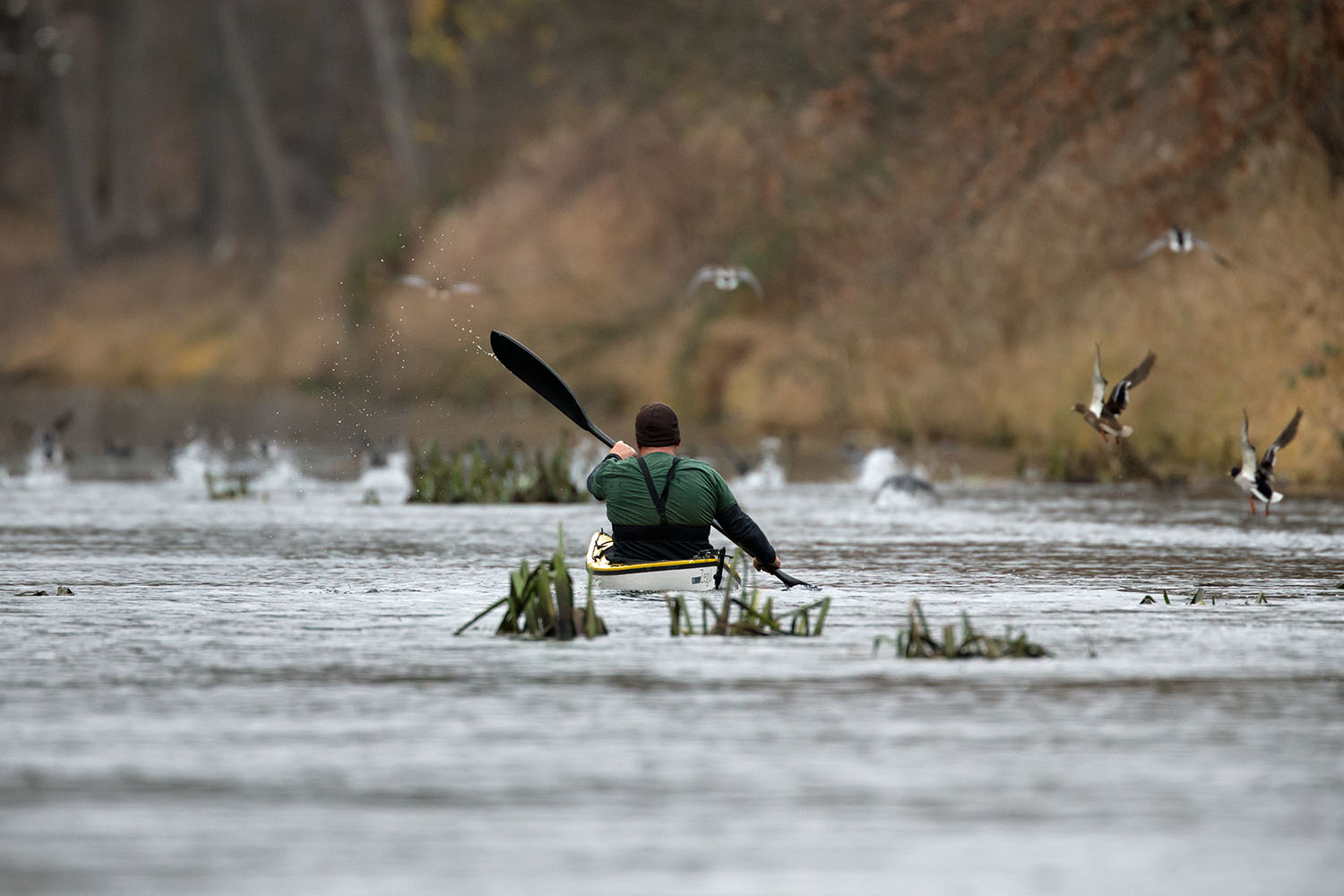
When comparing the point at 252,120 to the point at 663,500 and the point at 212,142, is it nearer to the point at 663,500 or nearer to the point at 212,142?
the point at 212,142

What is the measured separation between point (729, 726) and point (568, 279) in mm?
32031

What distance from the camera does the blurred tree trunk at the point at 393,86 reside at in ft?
189

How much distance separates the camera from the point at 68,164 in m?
64.8

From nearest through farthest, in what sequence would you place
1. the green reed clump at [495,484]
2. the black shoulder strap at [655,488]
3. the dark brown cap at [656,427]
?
the black shoulder strap at [655,488] < the dark brown cap at [656,427] < the green reed clump at [495,484]

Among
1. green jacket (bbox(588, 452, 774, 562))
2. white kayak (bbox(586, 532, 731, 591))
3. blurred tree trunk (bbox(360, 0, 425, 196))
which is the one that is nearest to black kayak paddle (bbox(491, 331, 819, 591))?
white kayak (bbox(586, 532, 731, 591))

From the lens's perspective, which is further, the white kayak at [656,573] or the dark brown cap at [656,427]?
the white kayak at [656,573]

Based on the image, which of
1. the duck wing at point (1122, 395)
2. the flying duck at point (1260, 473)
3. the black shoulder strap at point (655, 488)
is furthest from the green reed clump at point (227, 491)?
the black shoulder strap at point (655, 488)

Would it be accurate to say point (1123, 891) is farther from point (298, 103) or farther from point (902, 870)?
point (298, 103)

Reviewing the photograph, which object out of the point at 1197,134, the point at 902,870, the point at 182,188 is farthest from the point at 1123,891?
the point at 182,188

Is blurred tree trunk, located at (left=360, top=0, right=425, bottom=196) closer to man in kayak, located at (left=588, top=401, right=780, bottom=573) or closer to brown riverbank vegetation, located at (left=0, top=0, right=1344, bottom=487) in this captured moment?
brown riverbank vegetation, located at (left=0, top=0, right=1344, bottom=487)

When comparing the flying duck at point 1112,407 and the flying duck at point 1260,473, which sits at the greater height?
the flying duck at point 1112,407

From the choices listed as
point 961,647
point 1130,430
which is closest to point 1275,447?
point 1130,430

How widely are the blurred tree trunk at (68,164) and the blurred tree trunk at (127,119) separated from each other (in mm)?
798

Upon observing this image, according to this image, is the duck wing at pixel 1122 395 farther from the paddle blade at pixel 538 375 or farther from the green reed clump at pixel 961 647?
the green reed clump at pixel 961 647
